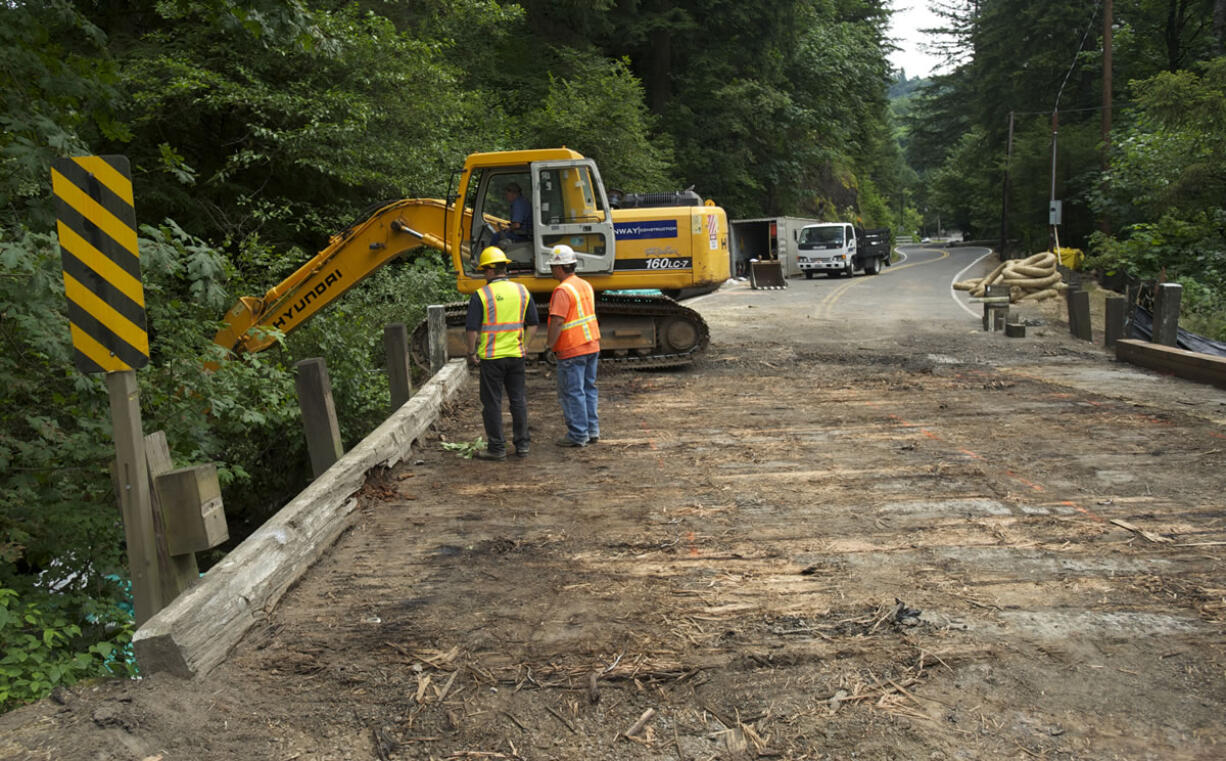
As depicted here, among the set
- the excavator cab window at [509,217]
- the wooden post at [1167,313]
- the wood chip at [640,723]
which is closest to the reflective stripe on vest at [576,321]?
the excavator cab window at [509,217]

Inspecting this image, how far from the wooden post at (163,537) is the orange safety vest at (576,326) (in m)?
4.12

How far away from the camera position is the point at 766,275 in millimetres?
31703

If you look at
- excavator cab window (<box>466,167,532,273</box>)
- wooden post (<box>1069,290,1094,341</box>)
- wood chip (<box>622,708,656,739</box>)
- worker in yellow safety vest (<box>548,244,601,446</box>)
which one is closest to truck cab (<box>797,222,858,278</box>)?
wooden post (<box>1069,290,1094,341</box>)

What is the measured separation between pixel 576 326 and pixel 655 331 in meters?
5.04

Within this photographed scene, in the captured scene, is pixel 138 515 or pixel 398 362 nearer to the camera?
pixel 138 515

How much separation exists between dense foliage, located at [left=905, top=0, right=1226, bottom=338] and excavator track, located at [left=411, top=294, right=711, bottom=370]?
10035 millimetres

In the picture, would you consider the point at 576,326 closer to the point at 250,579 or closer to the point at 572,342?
the point at 572,342

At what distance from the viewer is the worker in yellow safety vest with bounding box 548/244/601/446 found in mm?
7867

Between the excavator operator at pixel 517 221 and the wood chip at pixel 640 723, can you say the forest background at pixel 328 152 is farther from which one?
the wood chip at pixel 640 723

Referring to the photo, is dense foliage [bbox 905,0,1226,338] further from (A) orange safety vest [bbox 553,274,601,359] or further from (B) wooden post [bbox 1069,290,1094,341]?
(A) orange safety vest [bbox 553,274,601,359]

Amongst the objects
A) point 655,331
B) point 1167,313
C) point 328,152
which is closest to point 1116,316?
point 1167,313

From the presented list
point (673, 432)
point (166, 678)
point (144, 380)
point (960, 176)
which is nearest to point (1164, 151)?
point (673, 432)

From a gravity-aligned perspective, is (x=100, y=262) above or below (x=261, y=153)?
below

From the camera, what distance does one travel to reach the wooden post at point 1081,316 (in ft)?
52.3
